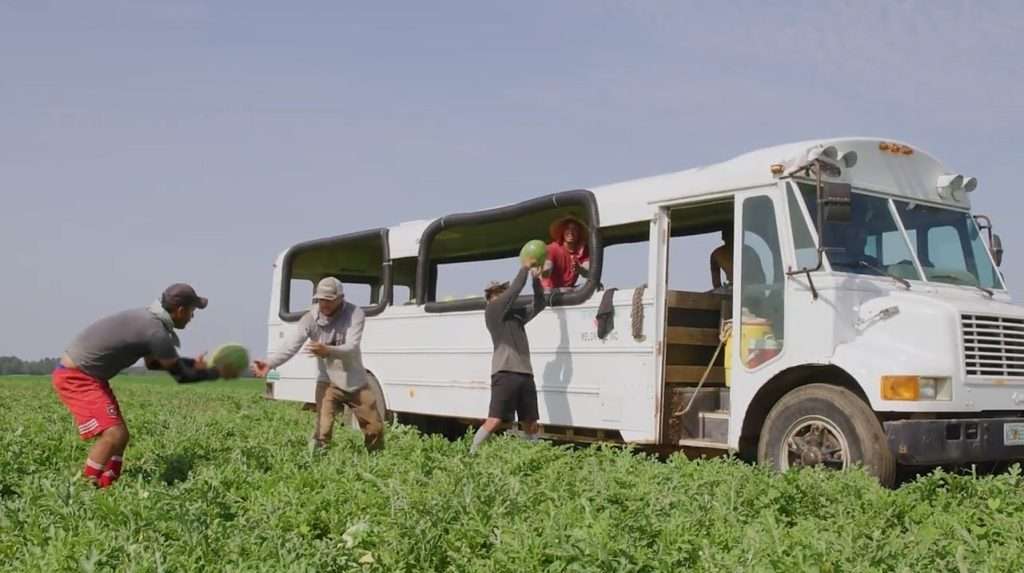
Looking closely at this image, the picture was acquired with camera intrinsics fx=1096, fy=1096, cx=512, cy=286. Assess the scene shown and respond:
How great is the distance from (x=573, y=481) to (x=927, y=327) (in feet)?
10.3

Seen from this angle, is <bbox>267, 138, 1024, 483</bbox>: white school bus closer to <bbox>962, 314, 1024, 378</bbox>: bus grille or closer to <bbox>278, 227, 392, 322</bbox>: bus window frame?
<bbox>962, 314, 1024, 378</bbox>: bus grille

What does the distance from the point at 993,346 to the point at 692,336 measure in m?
2.70

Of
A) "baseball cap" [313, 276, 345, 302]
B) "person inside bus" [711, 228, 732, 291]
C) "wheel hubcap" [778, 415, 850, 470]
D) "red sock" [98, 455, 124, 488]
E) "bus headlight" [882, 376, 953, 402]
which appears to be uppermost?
"person inside bus" [711, 228, 732, 291]

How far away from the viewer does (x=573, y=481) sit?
Answer: 7094mm

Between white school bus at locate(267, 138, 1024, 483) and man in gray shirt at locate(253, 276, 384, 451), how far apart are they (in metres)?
2.05

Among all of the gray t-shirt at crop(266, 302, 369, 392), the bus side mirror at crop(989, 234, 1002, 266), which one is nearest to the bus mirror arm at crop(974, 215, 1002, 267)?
the bus side mirror at crop(989, 234, 1002, 266)

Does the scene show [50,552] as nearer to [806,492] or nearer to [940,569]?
[940,569]

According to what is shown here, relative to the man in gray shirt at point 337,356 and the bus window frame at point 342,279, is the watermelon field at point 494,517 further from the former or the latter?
the bus window frame at point 342,279

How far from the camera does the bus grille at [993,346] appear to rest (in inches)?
332

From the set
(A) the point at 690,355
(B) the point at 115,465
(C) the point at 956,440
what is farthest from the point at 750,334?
(B) the point at 115,465

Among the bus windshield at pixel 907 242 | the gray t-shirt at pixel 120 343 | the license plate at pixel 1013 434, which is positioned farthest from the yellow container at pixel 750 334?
the gray t-shirt at pixel 120 343

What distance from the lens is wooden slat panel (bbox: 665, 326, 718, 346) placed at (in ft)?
33.4

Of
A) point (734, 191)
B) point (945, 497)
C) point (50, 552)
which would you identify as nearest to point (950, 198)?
point (734, 191)

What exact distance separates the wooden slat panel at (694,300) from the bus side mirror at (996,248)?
2.46 metres
